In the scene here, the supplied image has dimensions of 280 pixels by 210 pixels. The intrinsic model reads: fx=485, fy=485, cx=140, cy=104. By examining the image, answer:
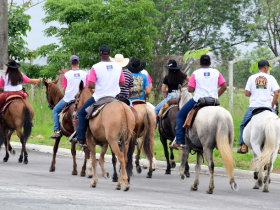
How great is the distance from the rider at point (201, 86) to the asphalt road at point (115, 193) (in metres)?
1.11

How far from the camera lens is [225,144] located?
8.45 metres

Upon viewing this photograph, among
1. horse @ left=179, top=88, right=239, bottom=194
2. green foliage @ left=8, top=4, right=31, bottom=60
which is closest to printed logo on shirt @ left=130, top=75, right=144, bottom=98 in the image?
horse @ left=179, top=88, right=239, bottom=194

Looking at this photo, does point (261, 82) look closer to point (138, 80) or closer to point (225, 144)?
point (225, 144)

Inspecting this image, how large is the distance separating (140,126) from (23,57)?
13.2m

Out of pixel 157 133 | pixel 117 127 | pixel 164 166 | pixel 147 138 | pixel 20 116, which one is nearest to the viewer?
pixel 117 127

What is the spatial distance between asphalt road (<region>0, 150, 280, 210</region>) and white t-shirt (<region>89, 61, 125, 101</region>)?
1.74 m

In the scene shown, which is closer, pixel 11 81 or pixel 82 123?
pixel 82 123

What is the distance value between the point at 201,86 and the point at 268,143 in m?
1.63

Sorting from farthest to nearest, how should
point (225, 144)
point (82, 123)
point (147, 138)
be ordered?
1. point (147, 138)
2. point (82, 123)
3. point (225, 144)

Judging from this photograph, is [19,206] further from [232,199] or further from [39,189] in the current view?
[232,199]

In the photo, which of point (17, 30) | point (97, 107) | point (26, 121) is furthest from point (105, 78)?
point (17, 30)

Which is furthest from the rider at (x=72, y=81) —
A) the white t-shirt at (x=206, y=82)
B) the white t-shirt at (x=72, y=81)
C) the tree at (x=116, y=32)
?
the tree at (x=116, y=32)

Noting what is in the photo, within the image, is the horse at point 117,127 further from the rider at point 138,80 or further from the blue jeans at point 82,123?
the rider at point 138,80

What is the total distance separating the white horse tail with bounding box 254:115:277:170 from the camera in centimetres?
873
